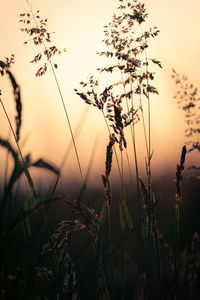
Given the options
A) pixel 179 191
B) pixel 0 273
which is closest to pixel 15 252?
pixel 0 273

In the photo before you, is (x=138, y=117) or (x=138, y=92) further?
(x=138, y=92)

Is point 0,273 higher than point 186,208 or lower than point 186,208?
lower

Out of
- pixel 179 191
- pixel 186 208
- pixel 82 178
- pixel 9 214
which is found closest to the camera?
pixel 9 214

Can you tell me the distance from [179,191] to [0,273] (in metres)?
0.94

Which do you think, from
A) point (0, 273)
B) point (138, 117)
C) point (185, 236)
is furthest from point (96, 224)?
point (185, 236)

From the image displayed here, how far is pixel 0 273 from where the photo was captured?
1056 millimetres

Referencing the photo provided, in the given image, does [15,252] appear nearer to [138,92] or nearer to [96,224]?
[96,224]

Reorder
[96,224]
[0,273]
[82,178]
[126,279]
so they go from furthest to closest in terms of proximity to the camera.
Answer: [126,279], [82,178], [96,224], [0,273]

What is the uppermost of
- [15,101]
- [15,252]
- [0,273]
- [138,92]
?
[138,92]

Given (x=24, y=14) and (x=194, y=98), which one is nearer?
(x=24, y=14)

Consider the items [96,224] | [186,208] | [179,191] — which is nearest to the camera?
[96,224]

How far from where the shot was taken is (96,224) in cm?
151

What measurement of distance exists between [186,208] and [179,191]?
203 cm

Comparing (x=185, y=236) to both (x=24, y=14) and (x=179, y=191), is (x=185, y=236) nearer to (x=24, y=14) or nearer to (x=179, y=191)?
(x=179, y=191)
